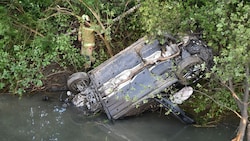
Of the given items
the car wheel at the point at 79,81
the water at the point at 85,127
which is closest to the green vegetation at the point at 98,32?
the water at the point at 85,127

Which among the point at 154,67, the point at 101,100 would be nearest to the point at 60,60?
the point at 101,100

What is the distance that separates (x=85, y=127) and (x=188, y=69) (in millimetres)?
1983

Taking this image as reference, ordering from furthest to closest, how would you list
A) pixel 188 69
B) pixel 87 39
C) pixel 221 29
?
pixel 87 39 → pixel 188 69 → pixel 221 29

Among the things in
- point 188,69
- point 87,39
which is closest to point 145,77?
point 188,69

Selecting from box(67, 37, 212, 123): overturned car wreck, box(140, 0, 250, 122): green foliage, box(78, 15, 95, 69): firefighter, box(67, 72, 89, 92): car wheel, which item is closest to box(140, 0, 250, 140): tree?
box(140, 0, 250, 122): green foliage

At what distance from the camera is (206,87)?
7133mm

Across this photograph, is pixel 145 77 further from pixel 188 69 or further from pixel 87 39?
pixel 87 39

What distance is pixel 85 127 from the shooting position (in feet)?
23.2

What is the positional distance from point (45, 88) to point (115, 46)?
1.58 meters

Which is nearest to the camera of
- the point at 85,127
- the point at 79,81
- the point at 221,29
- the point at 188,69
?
the point at 221,29

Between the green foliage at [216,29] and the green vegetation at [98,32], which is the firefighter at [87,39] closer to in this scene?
the green vegetation at [98,32]

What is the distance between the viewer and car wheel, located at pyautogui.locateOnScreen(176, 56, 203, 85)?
6.69m

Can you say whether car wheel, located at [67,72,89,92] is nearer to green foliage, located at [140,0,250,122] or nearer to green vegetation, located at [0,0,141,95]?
green vegetation, located at [0,0,141,95]

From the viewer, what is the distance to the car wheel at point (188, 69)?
263 inches
